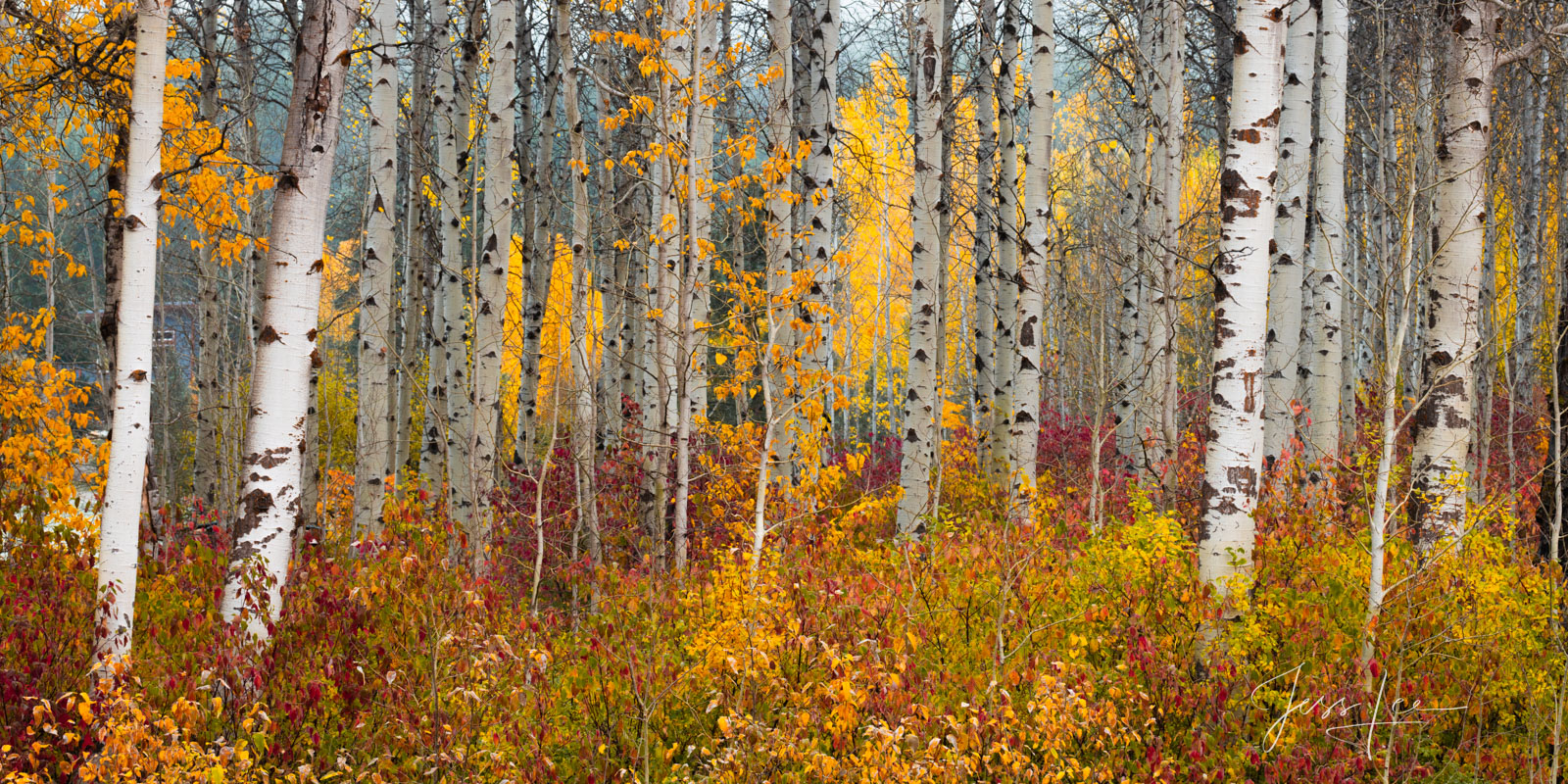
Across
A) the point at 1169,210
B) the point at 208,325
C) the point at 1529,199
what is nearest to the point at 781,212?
the point at 1169,210

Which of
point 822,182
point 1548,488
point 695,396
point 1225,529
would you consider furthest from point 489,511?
point 1548,488

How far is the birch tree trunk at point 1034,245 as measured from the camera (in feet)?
25.1

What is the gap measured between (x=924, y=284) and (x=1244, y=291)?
9.86 feet

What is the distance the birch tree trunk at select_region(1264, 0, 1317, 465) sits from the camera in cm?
705

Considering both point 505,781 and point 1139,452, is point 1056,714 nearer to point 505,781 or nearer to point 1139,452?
Result: point 505,781

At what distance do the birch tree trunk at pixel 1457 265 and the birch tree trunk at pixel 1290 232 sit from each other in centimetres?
139

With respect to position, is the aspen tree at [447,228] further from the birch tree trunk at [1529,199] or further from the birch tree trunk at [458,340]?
the birch tree trunk at [1529,199]

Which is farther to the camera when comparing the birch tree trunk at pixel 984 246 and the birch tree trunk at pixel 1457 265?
the birch tree trunk at pixel 984 246

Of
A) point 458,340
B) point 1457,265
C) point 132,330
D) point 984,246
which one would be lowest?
point 132,330

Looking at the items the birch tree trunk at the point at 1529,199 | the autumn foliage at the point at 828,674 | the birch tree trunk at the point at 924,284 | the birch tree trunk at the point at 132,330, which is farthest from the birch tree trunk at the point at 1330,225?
the birch tree trunk at the point at 132,330

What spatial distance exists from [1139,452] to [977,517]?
3124 mm

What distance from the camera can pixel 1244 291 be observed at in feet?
15.1

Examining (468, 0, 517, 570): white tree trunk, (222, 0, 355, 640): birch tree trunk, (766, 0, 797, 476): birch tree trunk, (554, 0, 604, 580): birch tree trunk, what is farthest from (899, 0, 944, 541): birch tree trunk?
(222, 0, 355, 640): birch tree trunk

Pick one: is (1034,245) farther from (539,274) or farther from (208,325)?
(208,325)
